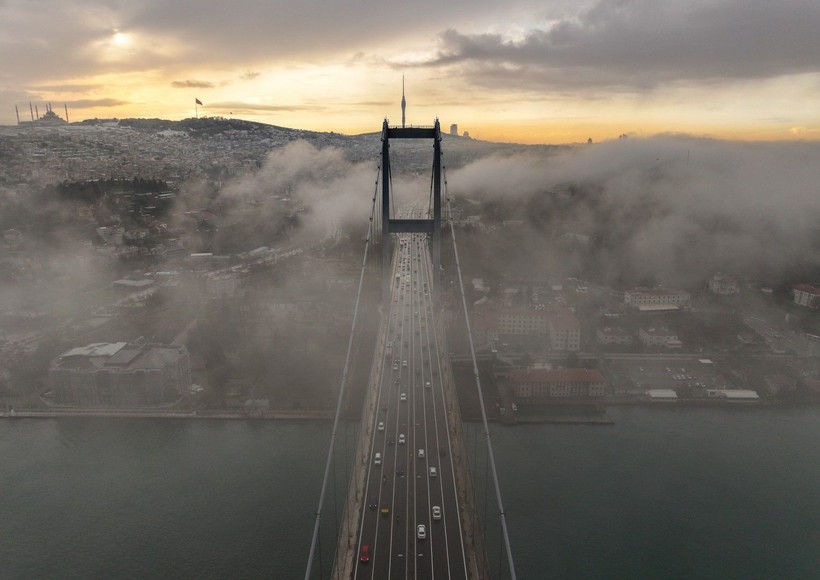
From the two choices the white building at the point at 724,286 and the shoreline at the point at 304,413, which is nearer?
the shoreline at the point at 304,413

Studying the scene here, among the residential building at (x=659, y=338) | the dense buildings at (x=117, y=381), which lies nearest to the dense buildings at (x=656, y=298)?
the residential building at (x=659, y=338)

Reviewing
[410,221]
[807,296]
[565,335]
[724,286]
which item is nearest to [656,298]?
[724,286]

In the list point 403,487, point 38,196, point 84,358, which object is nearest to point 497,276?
point 84,358

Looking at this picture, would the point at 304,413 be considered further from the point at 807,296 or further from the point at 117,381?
the point at 807,296

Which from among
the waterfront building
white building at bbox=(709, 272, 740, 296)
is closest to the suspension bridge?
the waterfront building

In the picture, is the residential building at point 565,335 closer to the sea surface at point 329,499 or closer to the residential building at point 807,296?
the sea surface at point 329,499

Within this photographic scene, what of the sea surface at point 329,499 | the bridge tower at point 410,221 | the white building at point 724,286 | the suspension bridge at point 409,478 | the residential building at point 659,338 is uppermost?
the bridge tower at point 410,221
